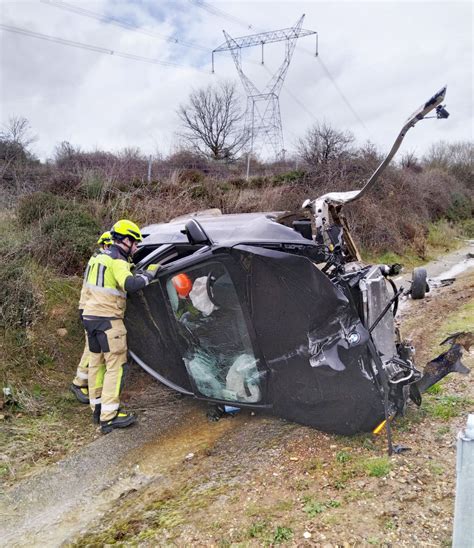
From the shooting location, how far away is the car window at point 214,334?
10.8 feet

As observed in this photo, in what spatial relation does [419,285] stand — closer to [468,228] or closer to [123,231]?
[123,231]

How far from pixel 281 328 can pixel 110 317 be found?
1645 millimetres

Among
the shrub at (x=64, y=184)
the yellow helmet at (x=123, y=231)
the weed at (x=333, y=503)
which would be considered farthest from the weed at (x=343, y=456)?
the shrub at (x=64, y=184)

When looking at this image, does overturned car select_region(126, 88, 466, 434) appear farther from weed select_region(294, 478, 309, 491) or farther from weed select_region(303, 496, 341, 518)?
weed select_region(303, 496, 341, 518)

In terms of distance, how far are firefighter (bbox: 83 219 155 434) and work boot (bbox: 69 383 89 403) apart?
494 millimetres

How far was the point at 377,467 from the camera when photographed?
2885 millimetres

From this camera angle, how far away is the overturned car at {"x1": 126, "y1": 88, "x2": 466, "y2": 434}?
3084 mm

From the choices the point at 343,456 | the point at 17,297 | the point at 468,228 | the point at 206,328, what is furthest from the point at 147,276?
the point at 468,228

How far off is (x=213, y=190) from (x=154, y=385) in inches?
309

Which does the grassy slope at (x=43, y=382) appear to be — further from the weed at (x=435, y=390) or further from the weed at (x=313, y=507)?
the weed at (x=435, y=390)

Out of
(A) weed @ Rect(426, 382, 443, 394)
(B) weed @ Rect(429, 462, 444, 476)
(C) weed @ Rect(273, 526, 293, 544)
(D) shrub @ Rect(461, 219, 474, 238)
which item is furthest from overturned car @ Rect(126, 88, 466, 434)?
(D) shrub @ Rect(461, 219, 474, 238)

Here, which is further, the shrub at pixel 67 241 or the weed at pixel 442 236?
the weed at pixel 442 236

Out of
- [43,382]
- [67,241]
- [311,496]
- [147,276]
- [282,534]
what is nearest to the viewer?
[282,534]

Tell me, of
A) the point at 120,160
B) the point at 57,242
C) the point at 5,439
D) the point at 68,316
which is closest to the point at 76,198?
the point at 57,242
